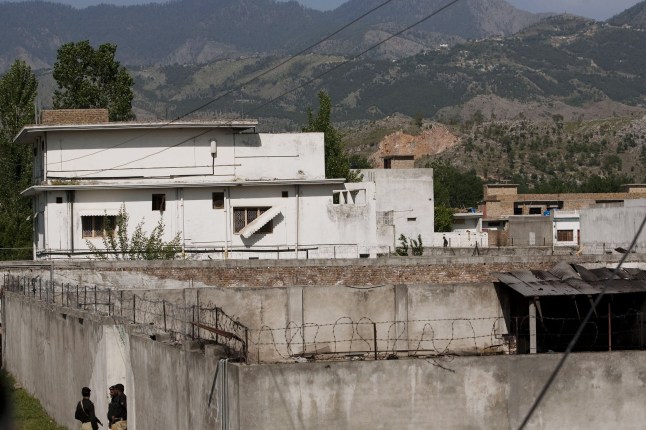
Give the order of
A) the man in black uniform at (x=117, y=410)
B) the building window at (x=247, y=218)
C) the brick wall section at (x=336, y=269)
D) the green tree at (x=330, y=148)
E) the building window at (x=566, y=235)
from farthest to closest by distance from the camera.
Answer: the building window at (x=566, y=235) < the green tree at (x=330, y=148) < the building window at (x=247, y=218) < the brick wall section at (x=336, y=269) < the man in black uniform at (x=117, y=410)

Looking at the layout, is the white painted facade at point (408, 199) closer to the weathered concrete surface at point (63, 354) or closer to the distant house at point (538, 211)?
the distant house at point (538, 211)

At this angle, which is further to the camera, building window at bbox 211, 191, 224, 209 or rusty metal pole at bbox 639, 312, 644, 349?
building window at bbox 211, 191, 224, 209

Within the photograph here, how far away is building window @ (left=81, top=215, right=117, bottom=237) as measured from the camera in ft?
148

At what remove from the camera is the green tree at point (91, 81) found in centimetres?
5788

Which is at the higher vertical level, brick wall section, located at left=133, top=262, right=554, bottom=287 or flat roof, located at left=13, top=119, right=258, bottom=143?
flat roof, located at left=13, top=119, right=258, bottom=143

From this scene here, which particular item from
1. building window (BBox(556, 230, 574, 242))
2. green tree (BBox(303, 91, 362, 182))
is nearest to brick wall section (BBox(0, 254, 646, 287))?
green tree (BBox(303, 91, 362, 182))

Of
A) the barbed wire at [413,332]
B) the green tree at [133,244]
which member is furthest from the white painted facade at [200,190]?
the barbed wire at [413,332]

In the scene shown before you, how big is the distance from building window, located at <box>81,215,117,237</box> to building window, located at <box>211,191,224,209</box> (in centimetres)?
364

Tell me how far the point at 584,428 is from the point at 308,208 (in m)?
28.6

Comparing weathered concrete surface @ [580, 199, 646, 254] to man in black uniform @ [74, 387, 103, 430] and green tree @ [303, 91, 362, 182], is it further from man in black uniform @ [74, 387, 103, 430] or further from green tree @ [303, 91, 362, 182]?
man in black uniform @ [74, 387, 103, 430]

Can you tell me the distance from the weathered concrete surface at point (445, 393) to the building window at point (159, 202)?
28.8 m

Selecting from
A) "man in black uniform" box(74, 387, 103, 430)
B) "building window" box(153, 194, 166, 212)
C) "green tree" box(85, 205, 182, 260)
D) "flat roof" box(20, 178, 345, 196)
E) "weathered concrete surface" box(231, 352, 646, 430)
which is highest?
"flat roof" box(20, 178, 345, 196)

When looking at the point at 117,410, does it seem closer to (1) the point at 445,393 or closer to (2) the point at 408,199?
(1) the point at 445,393

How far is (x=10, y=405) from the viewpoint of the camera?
611 centimetres
